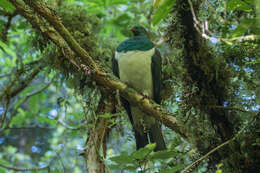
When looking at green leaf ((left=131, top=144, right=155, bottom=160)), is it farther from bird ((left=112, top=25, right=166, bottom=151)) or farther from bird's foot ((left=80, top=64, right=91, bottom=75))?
bird ((left=112, top=25, right=166, bottom=151))

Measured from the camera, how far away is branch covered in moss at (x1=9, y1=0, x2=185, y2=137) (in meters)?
2.04

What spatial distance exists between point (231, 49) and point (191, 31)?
1.56 ft

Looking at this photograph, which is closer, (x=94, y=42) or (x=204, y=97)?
(x=204, y=97)

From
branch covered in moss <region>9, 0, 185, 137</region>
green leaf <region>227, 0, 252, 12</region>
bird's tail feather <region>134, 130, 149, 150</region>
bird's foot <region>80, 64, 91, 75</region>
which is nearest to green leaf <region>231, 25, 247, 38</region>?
green leaf <region>227, 0, 252, 12</region>

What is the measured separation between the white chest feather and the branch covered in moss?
0.71m

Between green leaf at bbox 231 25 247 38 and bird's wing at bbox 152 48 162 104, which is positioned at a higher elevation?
green leaf at bbox 231 25 247 38

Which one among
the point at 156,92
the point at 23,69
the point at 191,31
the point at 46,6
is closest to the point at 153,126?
the point at 156,92

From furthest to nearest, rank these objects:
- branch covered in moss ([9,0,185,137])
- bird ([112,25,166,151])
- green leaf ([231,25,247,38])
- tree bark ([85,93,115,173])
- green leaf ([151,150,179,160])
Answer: bird ([112,25,166,151]) → tree bark ([85,93,115,173]) → branch covered in moss ([9,0,185,137]) → green leaf ([151,150,179,160]) → green leaf ([231,25,247,38])

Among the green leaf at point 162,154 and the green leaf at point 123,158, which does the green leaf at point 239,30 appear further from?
the green leaf at point 123,158

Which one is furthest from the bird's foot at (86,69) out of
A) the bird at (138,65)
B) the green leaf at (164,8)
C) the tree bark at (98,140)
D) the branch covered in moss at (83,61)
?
the bird at (138,65)

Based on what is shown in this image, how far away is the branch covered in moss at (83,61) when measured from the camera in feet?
6.68

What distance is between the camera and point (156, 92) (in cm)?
309

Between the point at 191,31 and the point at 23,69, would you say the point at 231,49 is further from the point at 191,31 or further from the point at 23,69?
the point at 23,69

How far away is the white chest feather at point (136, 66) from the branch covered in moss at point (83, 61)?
0.71 meters
